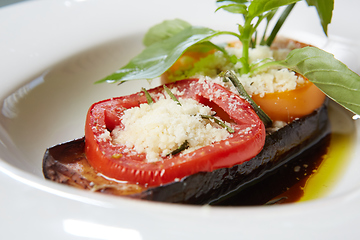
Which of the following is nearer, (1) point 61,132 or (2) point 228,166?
(2) point 228,166

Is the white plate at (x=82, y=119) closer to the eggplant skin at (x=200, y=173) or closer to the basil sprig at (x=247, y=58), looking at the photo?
the eggplant skin at (x=200, y=173)

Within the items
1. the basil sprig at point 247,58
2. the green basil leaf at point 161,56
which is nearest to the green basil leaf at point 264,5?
the basil sprig at point 247,58

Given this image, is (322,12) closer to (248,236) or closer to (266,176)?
(266,176)

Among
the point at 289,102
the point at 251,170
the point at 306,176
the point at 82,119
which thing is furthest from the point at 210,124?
the point at 82,119

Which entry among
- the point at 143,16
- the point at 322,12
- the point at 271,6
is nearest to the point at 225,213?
the point at 271,6

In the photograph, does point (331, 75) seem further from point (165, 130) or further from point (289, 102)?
point (165, 130)

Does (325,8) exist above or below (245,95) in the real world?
above
